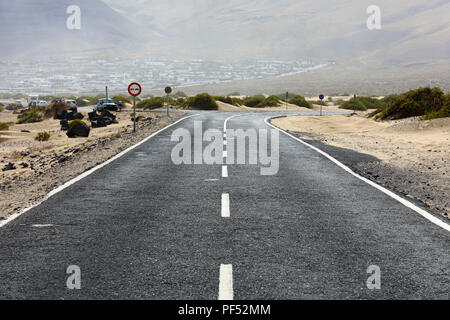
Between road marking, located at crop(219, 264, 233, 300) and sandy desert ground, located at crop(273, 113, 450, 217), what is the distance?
437 centimetres

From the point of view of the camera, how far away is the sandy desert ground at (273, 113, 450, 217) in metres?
9.92

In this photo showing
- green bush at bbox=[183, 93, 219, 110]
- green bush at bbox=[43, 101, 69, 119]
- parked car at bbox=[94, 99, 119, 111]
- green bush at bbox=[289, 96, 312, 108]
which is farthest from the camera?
green bush at bbox=[289, 96, 312, 108]

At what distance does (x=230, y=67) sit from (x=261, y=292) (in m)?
194

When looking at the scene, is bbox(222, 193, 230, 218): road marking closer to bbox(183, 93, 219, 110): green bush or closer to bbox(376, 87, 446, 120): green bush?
bbox(376, 87, 446, 120): green bush

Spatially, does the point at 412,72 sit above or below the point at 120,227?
above

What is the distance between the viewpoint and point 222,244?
618 centimetres

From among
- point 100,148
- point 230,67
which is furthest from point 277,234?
point 230,67

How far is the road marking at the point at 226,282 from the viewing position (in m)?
4.61

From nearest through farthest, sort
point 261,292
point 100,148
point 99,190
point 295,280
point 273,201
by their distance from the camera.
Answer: point 261,292, point 295,280, point 273,201, point 99,190, point 100,148

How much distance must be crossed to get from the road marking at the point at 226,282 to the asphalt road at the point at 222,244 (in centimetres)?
1

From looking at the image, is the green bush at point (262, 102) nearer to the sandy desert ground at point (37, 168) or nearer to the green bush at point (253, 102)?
the green bush at point (253, 102)

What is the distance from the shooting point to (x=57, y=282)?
4.95 metres

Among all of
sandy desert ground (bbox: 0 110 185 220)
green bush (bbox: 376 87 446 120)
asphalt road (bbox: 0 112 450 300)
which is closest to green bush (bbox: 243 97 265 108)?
green bush (bbox: 376 87 446 120)
